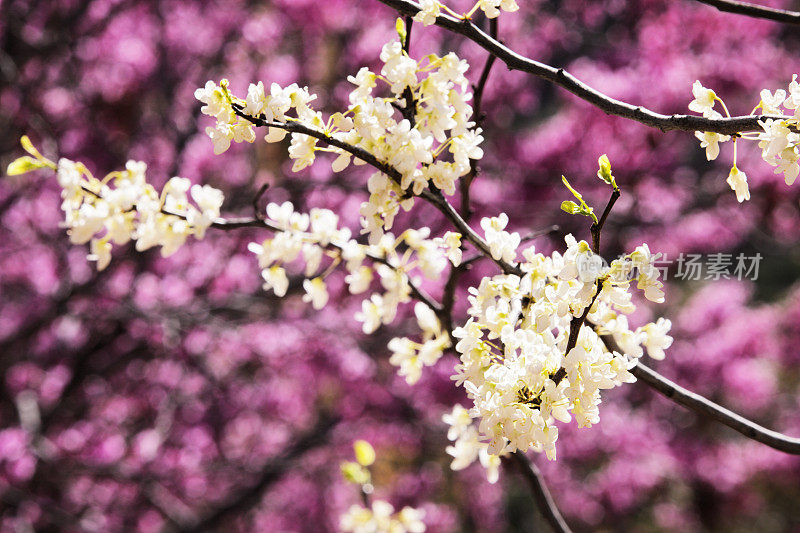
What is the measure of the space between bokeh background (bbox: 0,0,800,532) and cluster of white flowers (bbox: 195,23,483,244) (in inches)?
66.3

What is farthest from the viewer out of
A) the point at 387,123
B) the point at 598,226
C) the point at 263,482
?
the point at 263,482

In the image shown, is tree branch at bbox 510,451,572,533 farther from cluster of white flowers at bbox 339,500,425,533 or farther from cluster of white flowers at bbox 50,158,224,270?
cluster of white flowers at bbox 50,158,224,270

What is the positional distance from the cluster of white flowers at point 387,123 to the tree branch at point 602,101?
1.7 inches

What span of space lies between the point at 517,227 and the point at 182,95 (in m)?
1.74

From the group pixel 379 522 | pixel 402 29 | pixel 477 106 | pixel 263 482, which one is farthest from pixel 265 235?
pixel 402 29

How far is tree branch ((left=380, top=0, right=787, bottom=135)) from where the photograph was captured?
0.73 m

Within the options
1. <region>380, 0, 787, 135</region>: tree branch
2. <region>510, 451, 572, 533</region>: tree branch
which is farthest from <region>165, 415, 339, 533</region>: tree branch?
<region>380, 0, 787, 135</region>: tree branch

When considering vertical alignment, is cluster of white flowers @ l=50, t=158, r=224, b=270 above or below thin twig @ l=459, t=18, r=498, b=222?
below

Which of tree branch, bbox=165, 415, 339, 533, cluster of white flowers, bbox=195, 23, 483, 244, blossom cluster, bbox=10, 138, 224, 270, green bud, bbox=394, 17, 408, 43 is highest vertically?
green bud, bbox=394, 17, 408, 43

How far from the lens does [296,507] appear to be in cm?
382

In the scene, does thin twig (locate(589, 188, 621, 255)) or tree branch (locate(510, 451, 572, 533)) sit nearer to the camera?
thin twig (locate(589, 188, 621, 255))

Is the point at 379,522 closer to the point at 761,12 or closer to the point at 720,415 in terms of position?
the point at 720,415

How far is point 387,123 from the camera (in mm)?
828

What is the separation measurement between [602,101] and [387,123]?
0.25 meters
